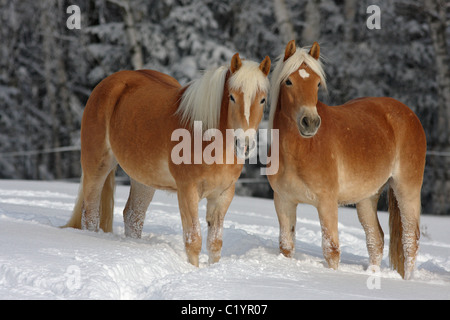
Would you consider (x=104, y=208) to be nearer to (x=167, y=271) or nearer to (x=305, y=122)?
(x=167, y=271)

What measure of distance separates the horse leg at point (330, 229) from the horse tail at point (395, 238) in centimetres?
111

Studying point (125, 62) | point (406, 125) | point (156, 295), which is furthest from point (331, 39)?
point (156, 295)

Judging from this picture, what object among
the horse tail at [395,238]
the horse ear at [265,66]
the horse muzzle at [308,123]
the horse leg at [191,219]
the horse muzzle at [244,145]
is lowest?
the horse tail at [395,238]

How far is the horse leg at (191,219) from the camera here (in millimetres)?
4352

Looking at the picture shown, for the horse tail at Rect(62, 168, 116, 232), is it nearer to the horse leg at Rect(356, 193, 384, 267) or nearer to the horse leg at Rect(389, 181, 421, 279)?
the horse leg at Rect(356, 193, 384, 267)

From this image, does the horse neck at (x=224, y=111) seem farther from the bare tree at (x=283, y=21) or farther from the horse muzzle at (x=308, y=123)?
the bare tree at (x=283, y=21)

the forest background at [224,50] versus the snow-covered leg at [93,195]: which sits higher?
the forest background at [224,50]

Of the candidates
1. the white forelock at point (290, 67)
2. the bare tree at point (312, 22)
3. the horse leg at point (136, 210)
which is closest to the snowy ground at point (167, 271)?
the horse leg at point (136, 210)

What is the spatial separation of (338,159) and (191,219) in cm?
126

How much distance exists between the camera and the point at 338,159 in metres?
4.61

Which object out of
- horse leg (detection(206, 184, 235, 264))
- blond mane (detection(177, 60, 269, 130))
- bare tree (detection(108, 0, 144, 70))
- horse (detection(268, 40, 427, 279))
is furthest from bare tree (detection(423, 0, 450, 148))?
horse leg (detection(206, 184, 235, 264))

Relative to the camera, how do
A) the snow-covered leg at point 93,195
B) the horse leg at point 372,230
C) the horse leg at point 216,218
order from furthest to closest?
the snow-covered leg at point 93,195 < the horse leg at point 372,230 < the horse leg at point 216,218

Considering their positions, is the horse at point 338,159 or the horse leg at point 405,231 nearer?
the horse at point 338,159

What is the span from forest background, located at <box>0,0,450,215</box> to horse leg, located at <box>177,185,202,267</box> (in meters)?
8.06
